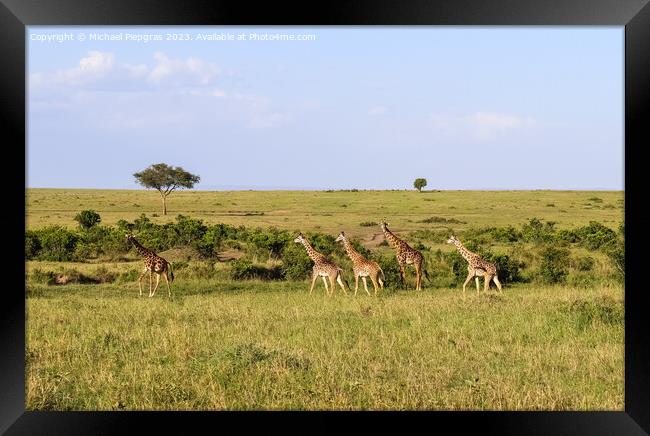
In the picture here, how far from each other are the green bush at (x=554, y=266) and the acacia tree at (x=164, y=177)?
26306 millimetres

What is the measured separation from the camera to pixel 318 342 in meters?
8.82

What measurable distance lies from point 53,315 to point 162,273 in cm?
340

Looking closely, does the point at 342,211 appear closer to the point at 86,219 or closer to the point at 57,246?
the point at 86,219

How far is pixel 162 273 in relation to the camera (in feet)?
46.1

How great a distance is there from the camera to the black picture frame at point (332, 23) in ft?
17.5

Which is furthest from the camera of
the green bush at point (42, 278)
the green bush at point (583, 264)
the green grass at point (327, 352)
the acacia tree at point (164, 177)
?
the acacia tree at point (164, 177)

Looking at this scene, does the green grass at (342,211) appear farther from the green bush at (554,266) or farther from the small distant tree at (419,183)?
the green bush at (554,266)

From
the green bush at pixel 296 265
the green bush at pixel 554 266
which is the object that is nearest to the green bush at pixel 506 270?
the green bush at pixel 554 266

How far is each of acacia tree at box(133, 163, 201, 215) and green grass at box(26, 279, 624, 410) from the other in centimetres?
2928

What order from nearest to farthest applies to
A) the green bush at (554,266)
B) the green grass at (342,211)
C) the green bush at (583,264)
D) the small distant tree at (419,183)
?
the green bush at (554,266)
the green bush at (583,264)
the green grass at (342,211)
the small distant tree at (419,183)

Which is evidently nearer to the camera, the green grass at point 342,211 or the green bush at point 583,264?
the green bush at point 583,264

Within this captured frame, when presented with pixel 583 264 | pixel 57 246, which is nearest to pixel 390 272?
pixel 583 264

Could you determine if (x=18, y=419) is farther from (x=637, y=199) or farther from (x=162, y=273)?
(x=162, y=273)

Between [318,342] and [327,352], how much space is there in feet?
1.73
